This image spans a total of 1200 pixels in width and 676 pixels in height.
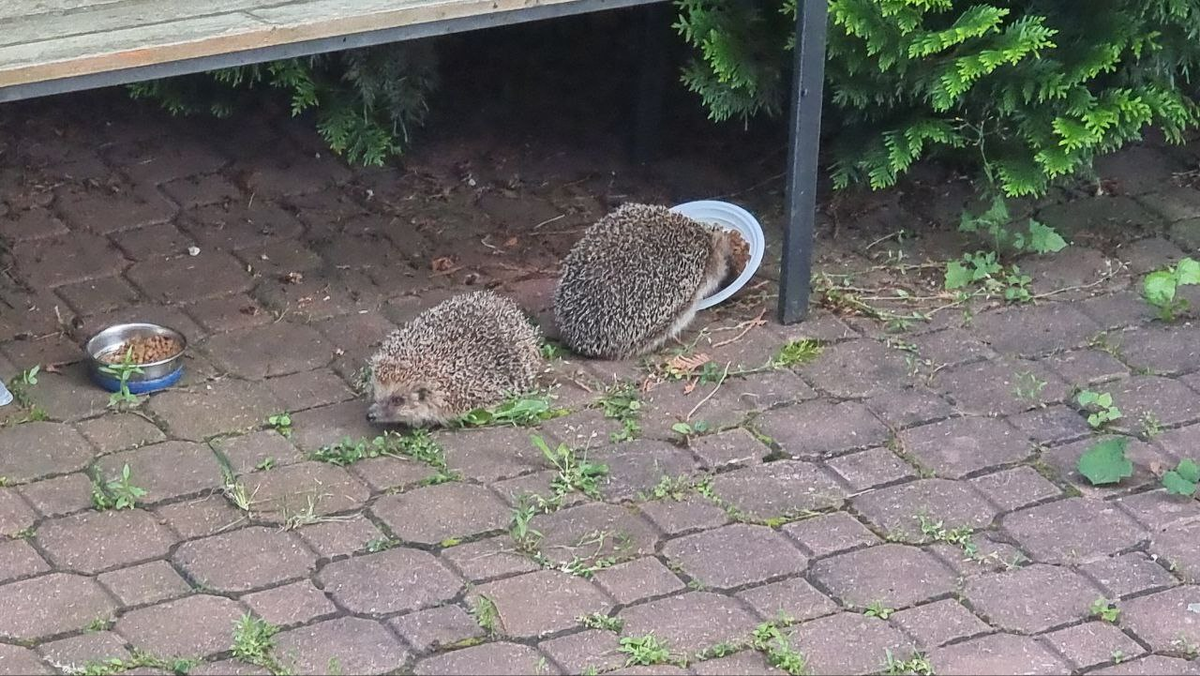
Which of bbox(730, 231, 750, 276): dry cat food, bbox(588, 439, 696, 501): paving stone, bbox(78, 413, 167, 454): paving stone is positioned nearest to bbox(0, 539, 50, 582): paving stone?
bbox(78, 413, 167, 454): paving stone

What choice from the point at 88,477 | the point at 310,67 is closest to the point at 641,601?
the point at 88,477

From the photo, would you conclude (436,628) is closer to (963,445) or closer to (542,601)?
(542,601)

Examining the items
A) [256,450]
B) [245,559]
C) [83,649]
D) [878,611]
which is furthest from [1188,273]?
[83,649]

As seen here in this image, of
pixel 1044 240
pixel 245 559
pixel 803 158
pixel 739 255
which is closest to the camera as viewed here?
pixel 245 559

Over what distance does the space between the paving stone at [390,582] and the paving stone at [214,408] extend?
2.93 feet

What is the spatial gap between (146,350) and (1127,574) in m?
3.17

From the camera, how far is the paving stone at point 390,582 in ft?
14.1

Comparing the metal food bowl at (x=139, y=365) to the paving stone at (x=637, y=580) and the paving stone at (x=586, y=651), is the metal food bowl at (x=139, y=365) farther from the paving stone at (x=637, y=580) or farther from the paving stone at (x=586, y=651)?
the paving stone at (x=586, y=651)

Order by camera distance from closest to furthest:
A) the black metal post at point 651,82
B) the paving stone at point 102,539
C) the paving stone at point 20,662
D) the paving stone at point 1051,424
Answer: the paving stone at point 20,662, the paving stone at point 102,539, the paving stone at point 1051,424, the black metal post at point 651,82

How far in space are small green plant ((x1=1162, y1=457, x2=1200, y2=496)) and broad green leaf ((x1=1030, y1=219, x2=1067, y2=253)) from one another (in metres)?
1.59

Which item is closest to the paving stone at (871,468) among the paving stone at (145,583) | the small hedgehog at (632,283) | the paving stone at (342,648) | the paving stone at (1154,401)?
the paving stone at (1154,401)

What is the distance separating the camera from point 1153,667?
4.10m

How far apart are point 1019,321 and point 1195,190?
4.97ft

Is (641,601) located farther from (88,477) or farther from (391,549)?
(88,477)
